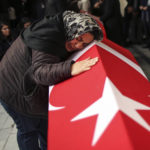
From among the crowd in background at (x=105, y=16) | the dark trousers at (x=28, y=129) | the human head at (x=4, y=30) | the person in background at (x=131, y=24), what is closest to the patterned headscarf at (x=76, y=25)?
the dark trousers at (x=28, y=129)

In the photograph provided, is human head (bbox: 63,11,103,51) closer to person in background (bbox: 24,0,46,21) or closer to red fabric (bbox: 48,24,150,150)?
red fabric (bbox: 48,24,150,150)

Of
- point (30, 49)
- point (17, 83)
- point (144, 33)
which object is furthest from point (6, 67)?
point (144, 33)

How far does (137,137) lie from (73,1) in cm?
171

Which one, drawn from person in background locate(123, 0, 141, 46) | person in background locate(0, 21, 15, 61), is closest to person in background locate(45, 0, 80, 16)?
person in background locate(0, 21, 15, 61)

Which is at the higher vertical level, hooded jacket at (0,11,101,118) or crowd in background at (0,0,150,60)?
hooded jacket at (0,11,101,118)

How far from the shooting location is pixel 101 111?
26.7 inches

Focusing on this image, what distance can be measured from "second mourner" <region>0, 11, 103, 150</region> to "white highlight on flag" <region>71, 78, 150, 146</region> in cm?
20

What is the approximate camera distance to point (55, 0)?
83.1 inches

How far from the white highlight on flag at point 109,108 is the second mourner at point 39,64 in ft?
0.67

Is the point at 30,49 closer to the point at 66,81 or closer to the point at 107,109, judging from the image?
the point at 66,81

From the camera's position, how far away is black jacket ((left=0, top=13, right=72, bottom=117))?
89 cm

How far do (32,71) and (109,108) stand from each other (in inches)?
17.0

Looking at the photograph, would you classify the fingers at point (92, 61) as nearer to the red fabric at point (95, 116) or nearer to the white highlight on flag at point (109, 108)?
the red fabric at point (95, 116)

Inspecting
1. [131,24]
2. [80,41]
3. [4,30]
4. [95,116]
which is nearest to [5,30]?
[4,30]
